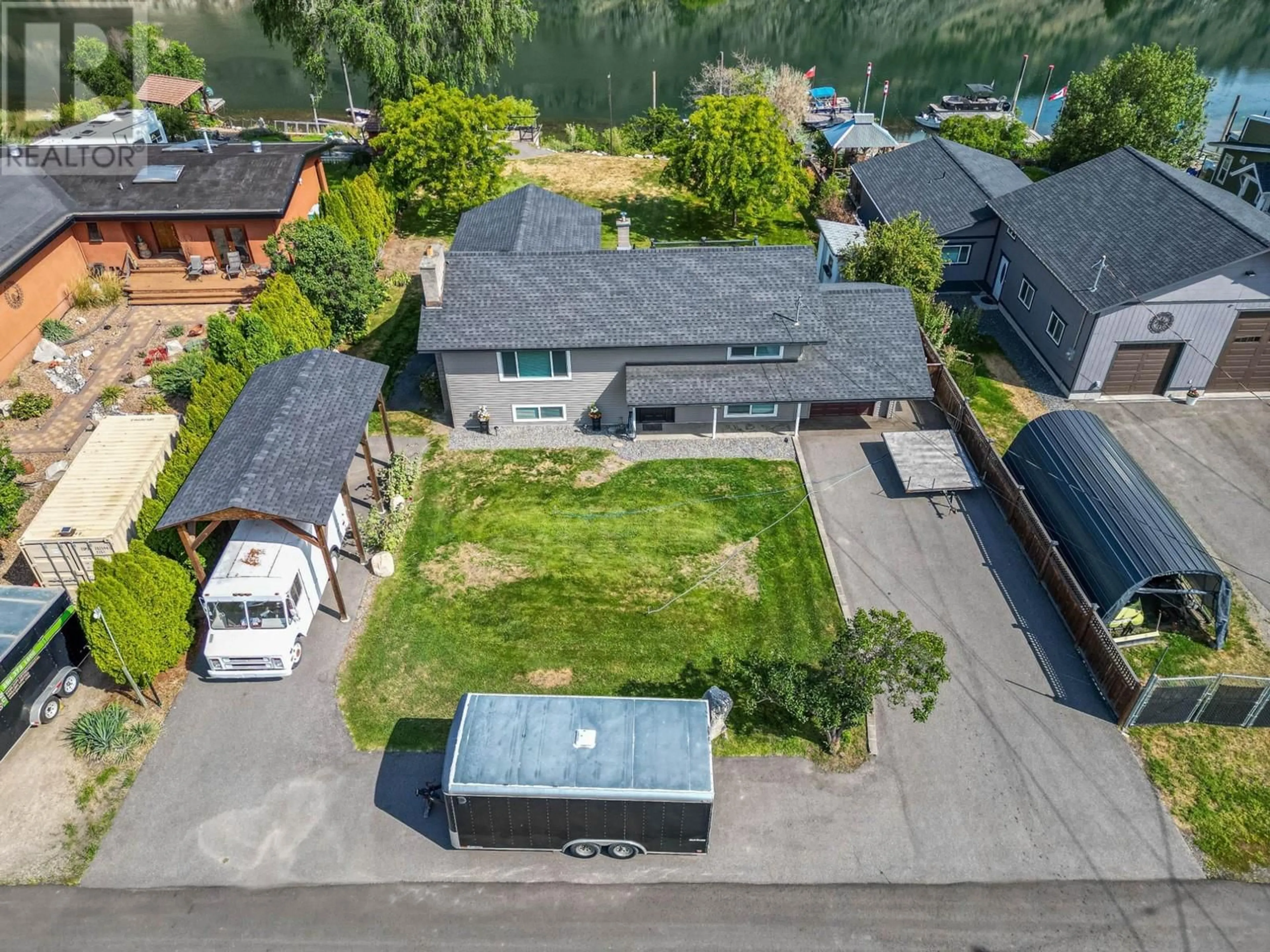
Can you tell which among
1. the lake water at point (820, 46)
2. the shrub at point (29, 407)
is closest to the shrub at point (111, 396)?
the shrub at point (29, 407)

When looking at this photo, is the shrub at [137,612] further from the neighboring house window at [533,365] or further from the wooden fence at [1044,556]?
the wooden fence at [1044,556]

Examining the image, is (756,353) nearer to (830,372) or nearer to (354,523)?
(830,372)

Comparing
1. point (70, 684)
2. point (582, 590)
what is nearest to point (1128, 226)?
point (582, 590)

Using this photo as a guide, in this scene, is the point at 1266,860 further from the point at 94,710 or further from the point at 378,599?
the point at 94,710

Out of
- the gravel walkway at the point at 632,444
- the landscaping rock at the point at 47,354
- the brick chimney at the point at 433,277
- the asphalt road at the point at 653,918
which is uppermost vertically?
the brick chimney at the point at 433,277

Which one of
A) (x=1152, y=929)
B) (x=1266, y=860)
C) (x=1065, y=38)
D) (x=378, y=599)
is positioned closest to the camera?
(x=1152, y=929)

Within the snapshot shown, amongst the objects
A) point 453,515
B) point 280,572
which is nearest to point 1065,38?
point 453,515
